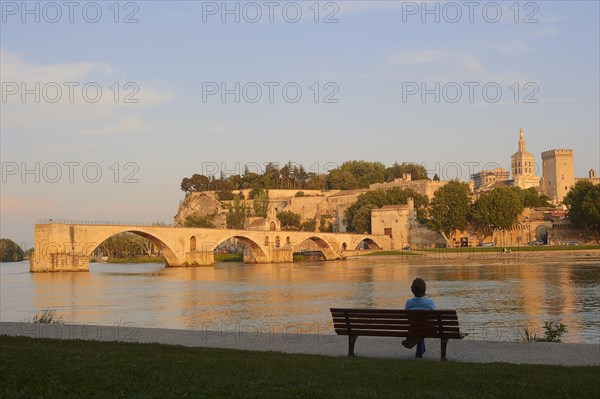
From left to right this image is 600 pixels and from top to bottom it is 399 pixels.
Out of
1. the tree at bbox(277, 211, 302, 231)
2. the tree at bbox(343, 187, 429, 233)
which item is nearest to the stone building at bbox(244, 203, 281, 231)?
the tree at bbox(343, 187, 429, 233)

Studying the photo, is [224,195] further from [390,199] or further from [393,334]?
[393,334]

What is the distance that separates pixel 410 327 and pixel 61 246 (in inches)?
1896

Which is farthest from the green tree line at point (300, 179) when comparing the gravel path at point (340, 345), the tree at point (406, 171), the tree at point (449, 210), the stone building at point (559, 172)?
the gravel path at point (340, 345)

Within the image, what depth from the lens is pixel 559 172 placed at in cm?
12950

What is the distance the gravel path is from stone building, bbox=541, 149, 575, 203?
123390 mm

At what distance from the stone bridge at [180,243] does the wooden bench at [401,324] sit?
153ft

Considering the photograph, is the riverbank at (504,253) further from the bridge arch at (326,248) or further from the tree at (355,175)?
the tree at (355,175)

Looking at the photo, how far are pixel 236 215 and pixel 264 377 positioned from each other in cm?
9362

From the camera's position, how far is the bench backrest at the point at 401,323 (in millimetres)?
9547

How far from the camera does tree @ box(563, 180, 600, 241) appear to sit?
2825 inches

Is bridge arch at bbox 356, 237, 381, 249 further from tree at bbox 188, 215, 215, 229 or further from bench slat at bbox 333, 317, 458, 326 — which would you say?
bench slat at bbox 333, 317, 458, 326

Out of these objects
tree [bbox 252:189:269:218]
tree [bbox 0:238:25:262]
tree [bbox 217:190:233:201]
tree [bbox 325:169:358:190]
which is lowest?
tree [bbox 0:238:25:262]

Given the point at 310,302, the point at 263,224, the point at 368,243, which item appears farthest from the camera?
the point at 368,243

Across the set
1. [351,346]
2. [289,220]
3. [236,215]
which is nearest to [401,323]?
[351,346]
